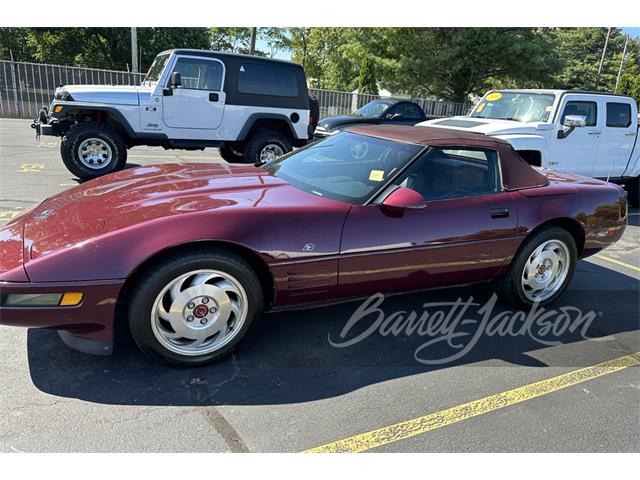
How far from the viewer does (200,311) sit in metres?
2.78

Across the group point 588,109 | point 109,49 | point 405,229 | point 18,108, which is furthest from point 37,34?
point 405,229

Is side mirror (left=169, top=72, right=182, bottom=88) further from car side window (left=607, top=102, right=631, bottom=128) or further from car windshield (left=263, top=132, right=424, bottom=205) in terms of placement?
car side window (left=607, top=102, right=631, bottom=128)

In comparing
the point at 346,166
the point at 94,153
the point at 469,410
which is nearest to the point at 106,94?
the point at 94,153

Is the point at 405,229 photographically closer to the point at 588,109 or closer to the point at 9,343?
the point at 9,343

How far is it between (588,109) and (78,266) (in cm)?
837

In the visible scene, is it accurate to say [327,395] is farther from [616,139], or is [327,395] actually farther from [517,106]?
[616,139]

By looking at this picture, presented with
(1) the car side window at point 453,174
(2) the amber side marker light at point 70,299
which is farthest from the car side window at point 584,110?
(2) the amber side marker light at point 70,299

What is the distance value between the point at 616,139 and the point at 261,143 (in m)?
6.21

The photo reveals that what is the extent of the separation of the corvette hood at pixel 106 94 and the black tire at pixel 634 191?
8731 mm

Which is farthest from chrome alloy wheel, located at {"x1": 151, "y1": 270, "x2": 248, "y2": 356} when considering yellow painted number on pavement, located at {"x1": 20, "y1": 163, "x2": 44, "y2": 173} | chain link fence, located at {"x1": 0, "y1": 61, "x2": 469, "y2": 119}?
chain link fence, located at {"x1": 0, "y1": 61, "x2": 469, "y2": 119}

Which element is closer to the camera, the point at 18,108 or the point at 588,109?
the point at 588,109

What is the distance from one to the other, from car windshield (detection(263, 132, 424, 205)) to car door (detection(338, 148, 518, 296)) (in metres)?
0.13

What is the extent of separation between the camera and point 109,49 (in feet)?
109

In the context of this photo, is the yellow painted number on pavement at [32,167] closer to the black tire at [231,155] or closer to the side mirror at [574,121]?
the black tire at [231,155]
